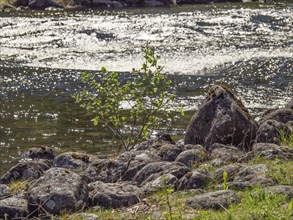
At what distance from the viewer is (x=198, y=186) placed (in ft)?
25.7

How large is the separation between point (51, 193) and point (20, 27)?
31.3 meters

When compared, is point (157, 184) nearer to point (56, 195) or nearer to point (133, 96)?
point (56, 195)

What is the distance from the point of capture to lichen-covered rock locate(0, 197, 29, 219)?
290 inches

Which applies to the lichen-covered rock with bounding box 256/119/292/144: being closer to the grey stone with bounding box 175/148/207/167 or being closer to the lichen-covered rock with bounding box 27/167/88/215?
the grey stone with bounding box 175/148/207/167

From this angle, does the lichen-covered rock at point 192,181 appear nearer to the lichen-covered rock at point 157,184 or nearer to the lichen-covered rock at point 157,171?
the lichen-covered rock at point 157,184

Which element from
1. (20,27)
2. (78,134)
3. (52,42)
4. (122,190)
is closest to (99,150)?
(78,134)

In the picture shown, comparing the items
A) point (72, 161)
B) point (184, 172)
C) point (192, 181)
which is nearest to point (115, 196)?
point (192, 181)

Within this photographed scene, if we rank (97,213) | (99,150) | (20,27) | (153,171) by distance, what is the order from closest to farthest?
(97,213) < (153,171) < (99,150) < (20,27)

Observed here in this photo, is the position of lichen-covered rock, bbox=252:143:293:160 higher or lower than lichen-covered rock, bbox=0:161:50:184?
higher

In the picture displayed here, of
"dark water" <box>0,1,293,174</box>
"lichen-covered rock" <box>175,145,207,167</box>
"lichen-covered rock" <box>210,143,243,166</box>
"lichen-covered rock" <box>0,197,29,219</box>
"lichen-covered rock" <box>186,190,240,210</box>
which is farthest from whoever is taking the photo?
"dark water" <box>0,1,293,174</box>

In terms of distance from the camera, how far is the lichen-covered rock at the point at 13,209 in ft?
24.2

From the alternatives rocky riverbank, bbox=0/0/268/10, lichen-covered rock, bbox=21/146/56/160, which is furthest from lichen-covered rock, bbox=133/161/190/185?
rocky riverbank, bbox=0/0/268/10

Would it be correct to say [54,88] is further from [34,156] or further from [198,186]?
[198,186]

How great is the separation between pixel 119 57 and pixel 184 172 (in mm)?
20912
